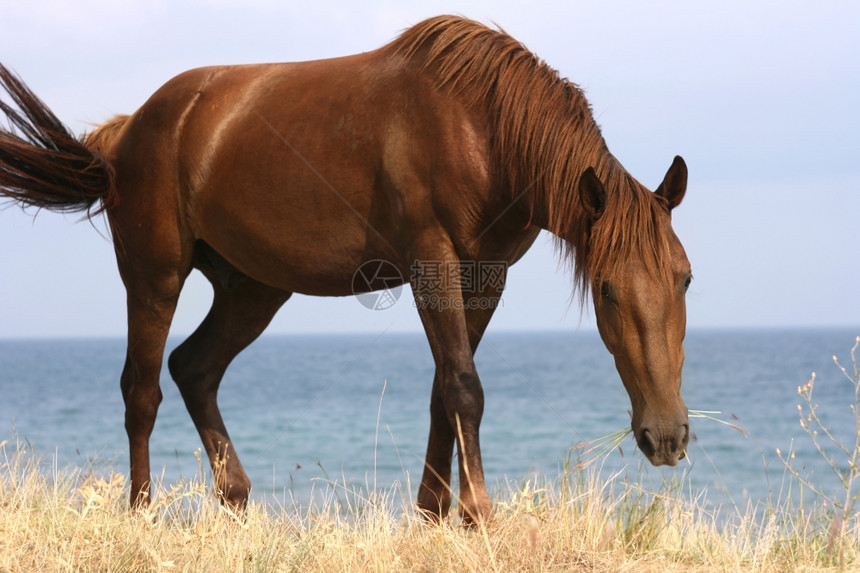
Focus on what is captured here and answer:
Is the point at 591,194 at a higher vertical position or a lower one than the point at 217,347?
higher

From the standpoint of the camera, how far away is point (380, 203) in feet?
12.5

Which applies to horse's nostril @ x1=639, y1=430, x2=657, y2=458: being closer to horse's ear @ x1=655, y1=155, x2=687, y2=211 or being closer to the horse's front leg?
the horse's front leg

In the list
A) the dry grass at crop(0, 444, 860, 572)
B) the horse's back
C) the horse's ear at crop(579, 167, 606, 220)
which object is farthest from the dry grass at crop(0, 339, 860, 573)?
the horse's back

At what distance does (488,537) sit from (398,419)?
31441 millimetres

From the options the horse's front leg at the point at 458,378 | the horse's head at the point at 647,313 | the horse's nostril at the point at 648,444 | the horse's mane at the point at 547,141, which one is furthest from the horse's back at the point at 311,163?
the horse's nostril at the point at 648,444

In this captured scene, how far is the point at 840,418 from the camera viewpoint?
111 feet

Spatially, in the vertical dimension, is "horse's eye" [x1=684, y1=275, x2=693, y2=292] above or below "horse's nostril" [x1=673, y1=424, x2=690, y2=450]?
above

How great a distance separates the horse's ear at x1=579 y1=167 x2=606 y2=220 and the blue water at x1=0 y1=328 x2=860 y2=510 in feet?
2.26

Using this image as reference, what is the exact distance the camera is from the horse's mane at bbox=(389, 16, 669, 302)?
316 cm

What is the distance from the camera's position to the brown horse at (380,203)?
3176mm

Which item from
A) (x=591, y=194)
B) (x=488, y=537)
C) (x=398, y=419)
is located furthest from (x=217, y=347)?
(x=398, y=419)

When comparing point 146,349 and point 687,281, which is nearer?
point 687,281

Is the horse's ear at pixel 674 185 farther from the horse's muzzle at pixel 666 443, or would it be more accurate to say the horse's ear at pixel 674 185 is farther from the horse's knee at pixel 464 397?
the horse's knee at pixel 464 397

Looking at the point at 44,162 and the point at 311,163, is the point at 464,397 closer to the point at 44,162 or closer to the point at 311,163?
the point at 311,163
